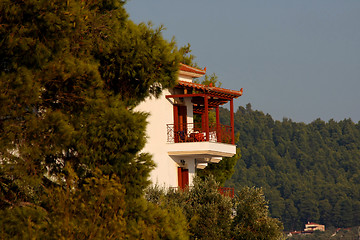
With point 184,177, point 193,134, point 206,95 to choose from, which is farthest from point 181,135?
point 184,177

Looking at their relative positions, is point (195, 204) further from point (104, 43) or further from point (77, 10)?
point (77, 10)

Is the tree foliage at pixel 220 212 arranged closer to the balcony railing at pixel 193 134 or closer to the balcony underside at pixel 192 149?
the balcony underside at pixel 192 149

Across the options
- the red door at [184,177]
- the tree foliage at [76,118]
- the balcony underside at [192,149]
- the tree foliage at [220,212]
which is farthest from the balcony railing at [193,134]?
the tree foliage at [76,118]

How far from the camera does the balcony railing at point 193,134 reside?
34000 mm

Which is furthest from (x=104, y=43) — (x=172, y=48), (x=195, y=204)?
(x=195, y=204)

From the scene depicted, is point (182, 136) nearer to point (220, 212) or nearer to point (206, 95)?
point (206, 95)

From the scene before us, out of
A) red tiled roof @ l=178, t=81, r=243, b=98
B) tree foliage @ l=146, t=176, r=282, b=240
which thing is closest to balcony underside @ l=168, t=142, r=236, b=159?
red tiled roof @ l=178, t=81, r=243, b=98

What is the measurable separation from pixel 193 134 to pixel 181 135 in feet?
1.93

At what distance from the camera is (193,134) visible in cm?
3403

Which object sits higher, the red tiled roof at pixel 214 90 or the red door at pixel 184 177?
the red tiled roof at pixel 214 90

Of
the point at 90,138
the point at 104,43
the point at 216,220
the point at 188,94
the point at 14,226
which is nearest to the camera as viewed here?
the point at 14,226

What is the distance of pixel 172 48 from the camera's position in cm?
2003

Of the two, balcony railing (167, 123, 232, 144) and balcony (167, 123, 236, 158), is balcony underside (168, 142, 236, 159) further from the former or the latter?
balcony railing (167, 123, 232, 144)

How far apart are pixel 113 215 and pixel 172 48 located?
5.62 meters
